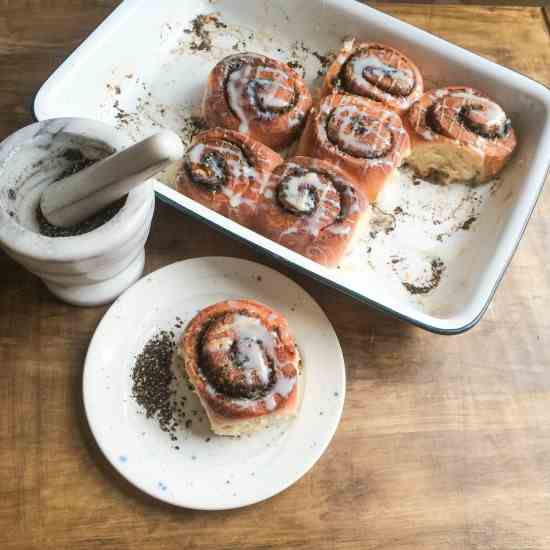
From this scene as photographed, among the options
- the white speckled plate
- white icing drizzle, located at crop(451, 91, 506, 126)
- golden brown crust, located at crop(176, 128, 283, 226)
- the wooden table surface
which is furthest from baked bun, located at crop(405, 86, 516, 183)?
the white speckled plate

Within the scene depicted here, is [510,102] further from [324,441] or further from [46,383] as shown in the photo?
[46,383]

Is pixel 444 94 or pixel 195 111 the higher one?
pixel 444 94

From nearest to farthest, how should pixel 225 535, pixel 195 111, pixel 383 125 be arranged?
pixel 225 535 → pixel 383 125 → pixel 195 111

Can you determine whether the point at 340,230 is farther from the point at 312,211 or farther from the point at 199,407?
the point at 199,407

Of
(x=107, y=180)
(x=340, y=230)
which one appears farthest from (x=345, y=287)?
(x=107, y=180)

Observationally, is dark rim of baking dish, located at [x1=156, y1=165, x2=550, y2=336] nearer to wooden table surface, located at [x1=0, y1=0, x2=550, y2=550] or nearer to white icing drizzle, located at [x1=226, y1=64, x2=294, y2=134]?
wooden table surface, located at [x1=0, y1=0, x2=550, y2=550]

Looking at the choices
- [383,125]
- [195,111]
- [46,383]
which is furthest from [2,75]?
[383,125]
